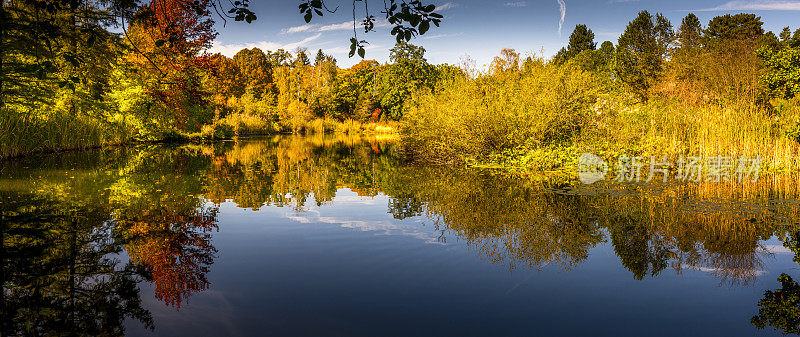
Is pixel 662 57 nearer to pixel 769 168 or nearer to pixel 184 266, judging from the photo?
pixel 769 168

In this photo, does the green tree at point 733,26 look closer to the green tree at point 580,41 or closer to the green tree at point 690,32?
the green tree at point 690,32

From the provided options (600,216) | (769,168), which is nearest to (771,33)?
(769,168)

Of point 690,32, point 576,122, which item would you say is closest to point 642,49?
point 690,32

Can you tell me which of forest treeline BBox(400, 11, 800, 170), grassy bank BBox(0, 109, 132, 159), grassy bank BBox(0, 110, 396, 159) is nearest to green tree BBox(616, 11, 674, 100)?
forest treeline BBox(400, 11, 800, 170)

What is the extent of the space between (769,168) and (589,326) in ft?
47.9

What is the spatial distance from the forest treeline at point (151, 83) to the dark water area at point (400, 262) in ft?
6.47

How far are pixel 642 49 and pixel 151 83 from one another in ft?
172

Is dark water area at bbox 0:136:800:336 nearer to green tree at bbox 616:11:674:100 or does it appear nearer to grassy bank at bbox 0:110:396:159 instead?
grassy bank at bbox 0:110:396:159

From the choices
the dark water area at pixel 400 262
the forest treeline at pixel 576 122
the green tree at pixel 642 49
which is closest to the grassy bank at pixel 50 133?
the dark water area at pixel 400 262

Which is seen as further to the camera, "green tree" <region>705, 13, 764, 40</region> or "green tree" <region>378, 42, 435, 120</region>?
"green tree" <region>378, 42, 435, 120</region>

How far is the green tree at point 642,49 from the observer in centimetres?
5288

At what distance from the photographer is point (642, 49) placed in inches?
2122

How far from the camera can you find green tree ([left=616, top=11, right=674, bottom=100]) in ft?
173

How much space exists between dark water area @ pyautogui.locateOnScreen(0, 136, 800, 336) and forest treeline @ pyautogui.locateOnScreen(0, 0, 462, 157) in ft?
6.47
